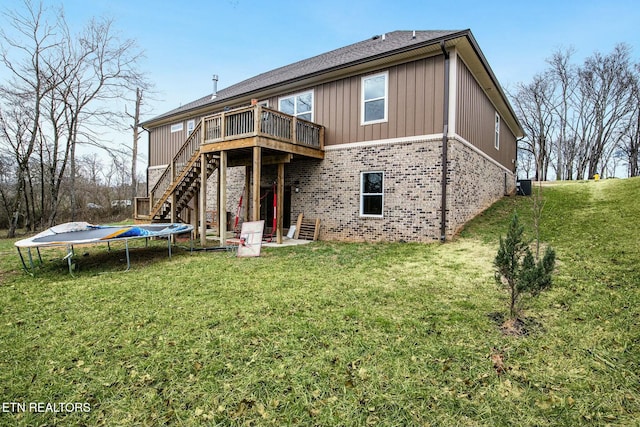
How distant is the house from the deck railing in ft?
0.11

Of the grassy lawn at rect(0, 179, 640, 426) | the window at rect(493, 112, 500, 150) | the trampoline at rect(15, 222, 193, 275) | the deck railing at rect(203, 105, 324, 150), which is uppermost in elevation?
the window at rect(493, 112, 500, 150)

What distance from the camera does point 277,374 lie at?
9.68ft

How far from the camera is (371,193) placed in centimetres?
1052

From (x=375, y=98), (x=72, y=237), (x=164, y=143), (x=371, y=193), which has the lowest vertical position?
(x=72, y=237)

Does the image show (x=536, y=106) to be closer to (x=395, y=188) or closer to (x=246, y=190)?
(x=395, y=188)

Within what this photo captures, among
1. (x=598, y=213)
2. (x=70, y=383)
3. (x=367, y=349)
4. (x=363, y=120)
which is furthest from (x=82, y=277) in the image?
(x=598, y=213)

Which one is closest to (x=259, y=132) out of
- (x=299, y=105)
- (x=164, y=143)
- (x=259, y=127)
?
(x=259, y=127)

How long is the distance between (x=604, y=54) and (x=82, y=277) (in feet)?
131

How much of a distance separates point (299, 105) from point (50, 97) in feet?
49.2

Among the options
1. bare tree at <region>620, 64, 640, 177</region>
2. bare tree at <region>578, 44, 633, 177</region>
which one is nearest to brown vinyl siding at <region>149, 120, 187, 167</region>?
bare tree at <region>578, 44, 633, 177</region>

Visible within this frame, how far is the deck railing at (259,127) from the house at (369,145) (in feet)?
0.11

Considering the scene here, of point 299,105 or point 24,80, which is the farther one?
point 24,80

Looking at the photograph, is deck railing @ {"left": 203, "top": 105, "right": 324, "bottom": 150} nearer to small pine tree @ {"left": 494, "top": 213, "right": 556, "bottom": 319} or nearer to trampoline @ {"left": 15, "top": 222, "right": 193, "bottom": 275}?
trampoline @ {"left": 15, "top": 222, "right": 193, "bottom": 275}

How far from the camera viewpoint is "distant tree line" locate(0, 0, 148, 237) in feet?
53.0
